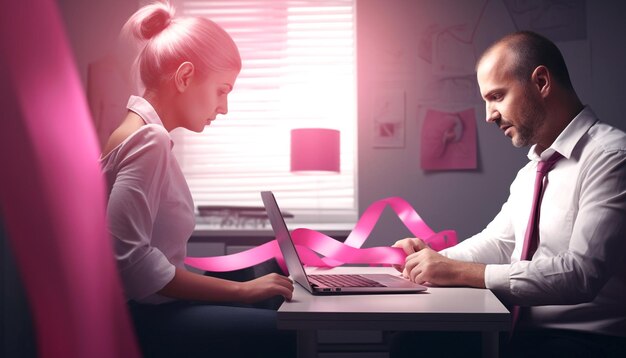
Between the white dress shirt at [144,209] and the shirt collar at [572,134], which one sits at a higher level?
the shirt collar at [572,134]

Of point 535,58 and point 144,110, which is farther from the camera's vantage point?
point 535,58

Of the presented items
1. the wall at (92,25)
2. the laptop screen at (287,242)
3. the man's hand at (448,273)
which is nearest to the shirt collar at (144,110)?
the laptop screen at (287,242)

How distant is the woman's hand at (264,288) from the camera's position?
1.09 metres

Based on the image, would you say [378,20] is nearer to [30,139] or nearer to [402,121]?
[402,121]

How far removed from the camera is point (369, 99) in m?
3.26

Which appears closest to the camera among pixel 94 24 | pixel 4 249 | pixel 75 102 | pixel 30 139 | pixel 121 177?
pixel 121 177

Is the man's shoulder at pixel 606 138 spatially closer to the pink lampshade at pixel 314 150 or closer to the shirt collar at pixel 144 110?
the shirt collar at pixel 144 110

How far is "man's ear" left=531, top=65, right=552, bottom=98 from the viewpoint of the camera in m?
1.51

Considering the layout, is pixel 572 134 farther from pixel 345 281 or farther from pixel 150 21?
pixel 150 21

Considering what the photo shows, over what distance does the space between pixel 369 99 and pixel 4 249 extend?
75.7 inches

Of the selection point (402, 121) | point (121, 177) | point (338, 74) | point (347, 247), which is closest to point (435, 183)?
point (402, 121)

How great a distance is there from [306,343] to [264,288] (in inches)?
7.0

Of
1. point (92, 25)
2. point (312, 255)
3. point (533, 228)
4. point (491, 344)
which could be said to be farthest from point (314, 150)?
point (491, 344)

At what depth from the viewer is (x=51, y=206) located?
72.7 inches
